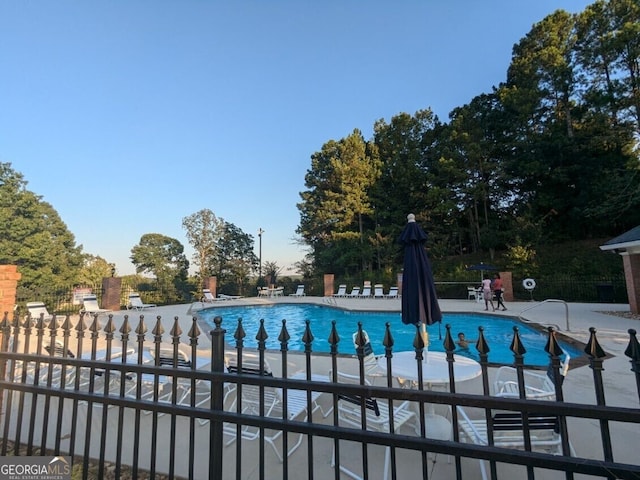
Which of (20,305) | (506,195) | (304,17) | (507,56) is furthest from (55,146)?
(507,56)

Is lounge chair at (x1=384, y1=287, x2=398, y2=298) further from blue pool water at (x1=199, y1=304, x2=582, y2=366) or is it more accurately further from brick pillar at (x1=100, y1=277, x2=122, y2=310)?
brick pillar at (x1=100, y1=277, x2=122, y2=310)

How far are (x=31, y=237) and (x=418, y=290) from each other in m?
26.2

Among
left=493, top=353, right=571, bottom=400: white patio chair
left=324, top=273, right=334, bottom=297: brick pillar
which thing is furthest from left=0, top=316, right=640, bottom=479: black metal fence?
left=324, top=273, right=334, bottom=297: brick pillar

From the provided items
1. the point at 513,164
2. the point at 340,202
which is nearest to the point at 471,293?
the point at 513,164

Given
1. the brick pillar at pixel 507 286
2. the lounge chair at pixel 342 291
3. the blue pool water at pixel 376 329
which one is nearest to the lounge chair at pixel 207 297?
the blue pool water at pixel 376 329

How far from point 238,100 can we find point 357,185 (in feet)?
41.2

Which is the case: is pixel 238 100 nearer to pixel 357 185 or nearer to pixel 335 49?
pixel 335 49

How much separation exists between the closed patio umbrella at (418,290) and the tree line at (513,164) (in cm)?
1515

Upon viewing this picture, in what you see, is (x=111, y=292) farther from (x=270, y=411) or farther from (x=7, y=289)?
(x=270, y=411)

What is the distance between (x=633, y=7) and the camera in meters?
16.0

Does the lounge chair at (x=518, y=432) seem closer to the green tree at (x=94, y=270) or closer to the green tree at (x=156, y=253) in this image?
the green tree at (x=94, y=270)

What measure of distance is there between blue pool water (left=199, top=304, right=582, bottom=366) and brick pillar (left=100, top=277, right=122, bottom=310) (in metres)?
3.85

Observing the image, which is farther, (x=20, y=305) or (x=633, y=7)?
(x=633, y=7)

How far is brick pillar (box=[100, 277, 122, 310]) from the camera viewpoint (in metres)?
13.4
